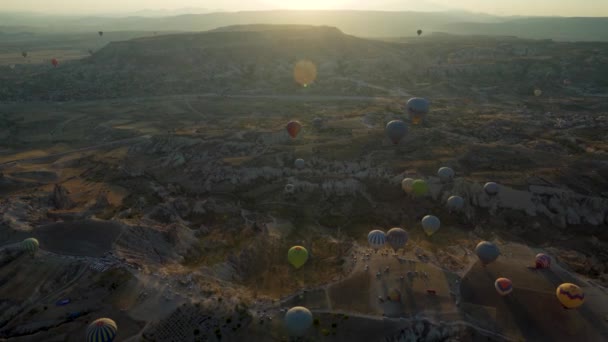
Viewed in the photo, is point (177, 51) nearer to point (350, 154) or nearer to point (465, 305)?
point (350, 154)

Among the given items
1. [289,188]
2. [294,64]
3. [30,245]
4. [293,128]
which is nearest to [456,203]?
[289,188]

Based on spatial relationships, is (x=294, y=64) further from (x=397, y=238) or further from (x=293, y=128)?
(x=397, y=238)

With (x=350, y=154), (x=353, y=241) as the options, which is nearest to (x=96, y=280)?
(x=353, y=241)

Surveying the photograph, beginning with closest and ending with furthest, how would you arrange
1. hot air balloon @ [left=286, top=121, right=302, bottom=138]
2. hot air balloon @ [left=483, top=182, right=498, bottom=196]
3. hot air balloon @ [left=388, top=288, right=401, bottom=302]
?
hot air balloon @ [left=388, top=288, right=401, bottom=302] → hot air balloon @ [left=483, top=182, right=498, bottom=196] → hot air balloon @ [left=286, top=121, right=302, bottom=138]

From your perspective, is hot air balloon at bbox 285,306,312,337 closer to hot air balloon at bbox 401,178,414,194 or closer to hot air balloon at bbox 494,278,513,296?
hot air balloon at bbox 494,278,513,296

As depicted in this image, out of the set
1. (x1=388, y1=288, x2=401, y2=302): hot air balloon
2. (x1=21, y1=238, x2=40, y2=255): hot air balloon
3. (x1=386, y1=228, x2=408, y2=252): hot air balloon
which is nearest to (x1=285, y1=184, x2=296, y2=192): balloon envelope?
(x1=386, y1=228, x2=408, y2=252): hot air balloon
